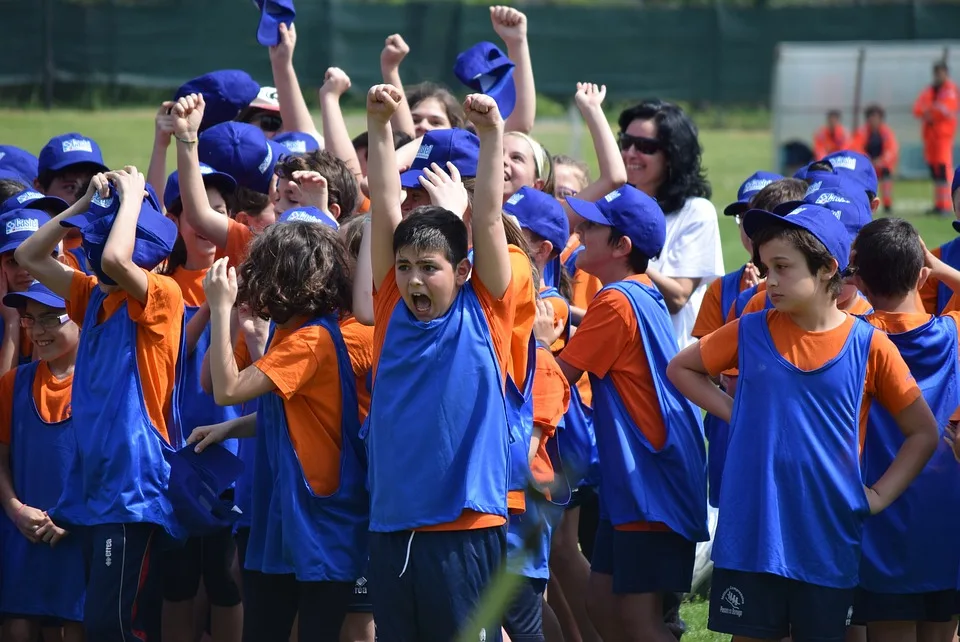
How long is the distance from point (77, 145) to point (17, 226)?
96 centimetres

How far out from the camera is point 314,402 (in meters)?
4.21

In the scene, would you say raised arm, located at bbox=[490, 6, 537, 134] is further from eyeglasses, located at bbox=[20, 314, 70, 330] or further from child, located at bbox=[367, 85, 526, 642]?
child, located at bbox=[367, 85, 526, 642]

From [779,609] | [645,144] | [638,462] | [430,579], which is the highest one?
[645,144]

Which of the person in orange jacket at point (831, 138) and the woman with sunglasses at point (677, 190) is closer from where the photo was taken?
the woman with sunglasses at point (677, 190)

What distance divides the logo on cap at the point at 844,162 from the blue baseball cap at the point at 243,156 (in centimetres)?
250

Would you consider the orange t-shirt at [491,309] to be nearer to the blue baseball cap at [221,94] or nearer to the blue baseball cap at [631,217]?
the blue baseball cap at [631,217]

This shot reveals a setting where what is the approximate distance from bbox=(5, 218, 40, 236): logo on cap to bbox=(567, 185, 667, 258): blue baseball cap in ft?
7.05

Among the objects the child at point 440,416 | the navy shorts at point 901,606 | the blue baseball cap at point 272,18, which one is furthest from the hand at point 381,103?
the blue baseball cap at point 272,18

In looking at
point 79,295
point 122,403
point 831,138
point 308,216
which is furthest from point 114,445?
point 831,138

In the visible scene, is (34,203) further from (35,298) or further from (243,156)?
(243,156)

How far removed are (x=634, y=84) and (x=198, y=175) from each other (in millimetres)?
28105

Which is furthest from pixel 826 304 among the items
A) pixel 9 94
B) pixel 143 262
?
pixel 9 94

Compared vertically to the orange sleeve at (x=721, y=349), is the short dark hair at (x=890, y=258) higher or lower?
higher

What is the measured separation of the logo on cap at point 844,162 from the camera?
5.72 meters
